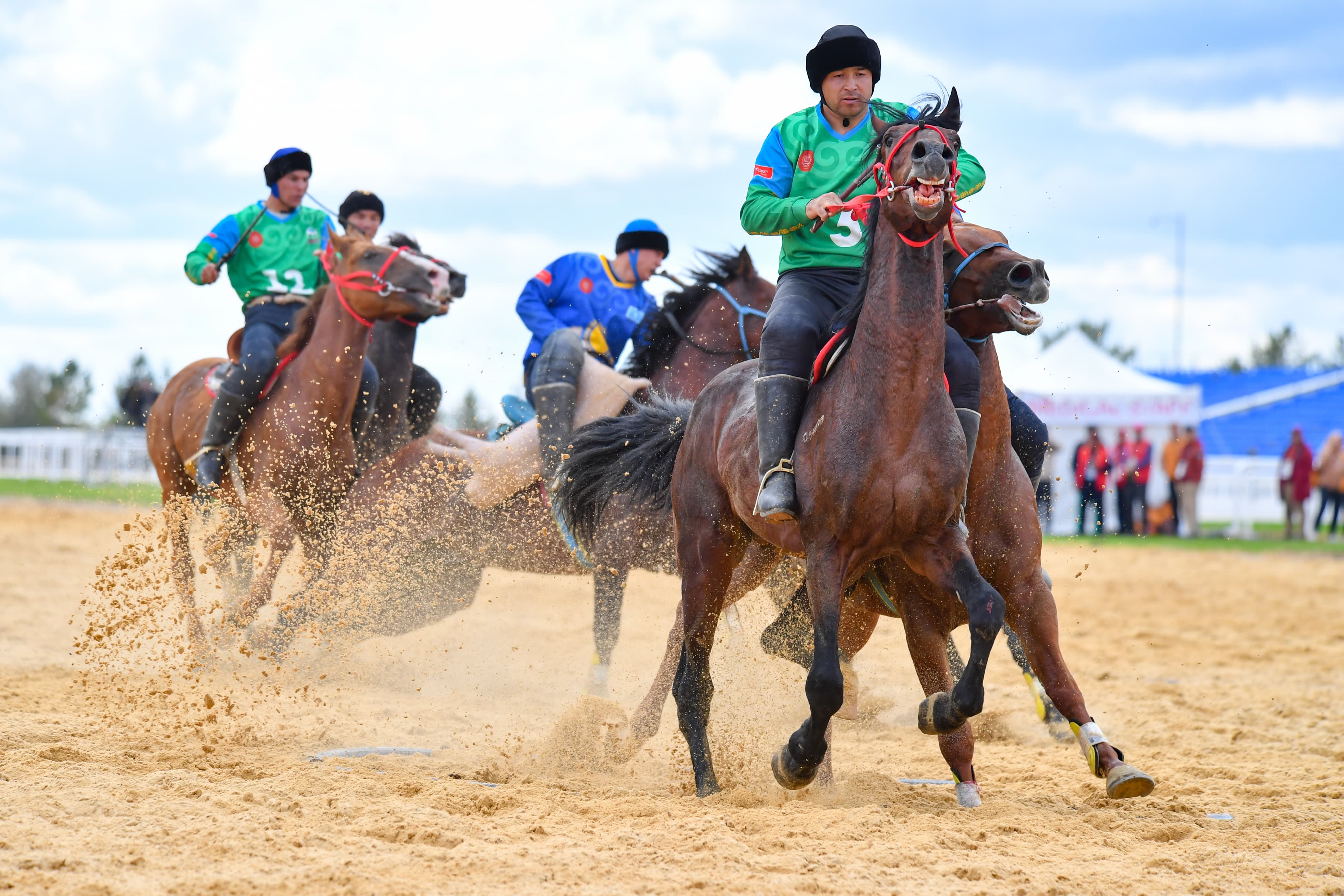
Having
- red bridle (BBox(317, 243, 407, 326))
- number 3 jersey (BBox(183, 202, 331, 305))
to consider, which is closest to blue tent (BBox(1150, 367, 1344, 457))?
number 3 jersey (BBox(183, 202, 331, 305))

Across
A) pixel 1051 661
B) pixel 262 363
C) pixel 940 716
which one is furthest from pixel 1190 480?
pixel 940 716

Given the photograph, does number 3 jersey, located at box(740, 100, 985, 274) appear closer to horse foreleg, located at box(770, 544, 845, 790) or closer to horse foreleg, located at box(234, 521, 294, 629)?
horse foreleg, located at box(770, 544, 845, 790)

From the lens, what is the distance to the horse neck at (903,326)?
3.74m

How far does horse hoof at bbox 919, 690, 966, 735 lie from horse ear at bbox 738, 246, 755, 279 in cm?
317

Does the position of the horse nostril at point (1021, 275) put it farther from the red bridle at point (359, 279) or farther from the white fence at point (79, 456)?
the white fence at point (79, 456)

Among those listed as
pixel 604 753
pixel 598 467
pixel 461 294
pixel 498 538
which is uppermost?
pixel 461 294

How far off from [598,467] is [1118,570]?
10.8 m

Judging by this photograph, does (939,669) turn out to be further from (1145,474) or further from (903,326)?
Result: (1145,474)

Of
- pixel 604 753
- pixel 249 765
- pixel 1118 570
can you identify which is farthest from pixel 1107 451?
pixel 249 765

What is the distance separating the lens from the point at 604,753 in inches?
199

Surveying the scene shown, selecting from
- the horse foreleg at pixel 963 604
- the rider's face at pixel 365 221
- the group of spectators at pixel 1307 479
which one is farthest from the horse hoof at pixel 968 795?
the group of spectators at pixel 1307 479

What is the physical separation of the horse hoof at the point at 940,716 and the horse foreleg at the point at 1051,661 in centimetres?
49

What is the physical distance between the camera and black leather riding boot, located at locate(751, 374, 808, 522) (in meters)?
3.85

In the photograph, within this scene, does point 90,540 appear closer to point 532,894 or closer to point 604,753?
point 604,753
